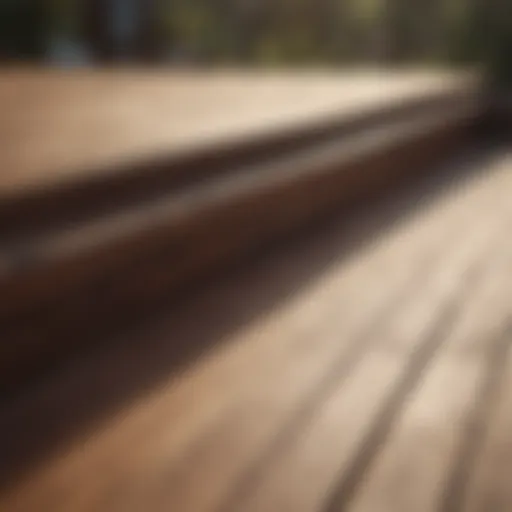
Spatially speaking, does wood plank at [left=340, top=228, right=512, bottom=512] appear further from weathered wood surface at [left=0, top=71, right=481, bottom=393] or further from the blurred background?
the blurred background

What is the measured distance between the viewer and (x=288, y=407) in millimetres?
771

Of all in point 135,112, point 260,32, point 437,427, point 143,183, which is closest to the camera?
point 437,427

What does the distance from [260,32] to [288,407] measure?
2.14 metres

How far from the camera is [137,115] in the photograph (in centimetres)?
A: 126

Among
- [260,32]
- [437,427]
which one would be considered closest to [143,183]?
[437,427]

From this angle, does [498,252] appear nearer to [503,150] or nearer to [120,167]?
[120,167]

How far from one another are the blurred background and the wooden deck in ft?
3.99

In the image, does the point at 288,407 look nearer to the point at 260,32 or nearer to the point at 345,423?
the point at 345,423

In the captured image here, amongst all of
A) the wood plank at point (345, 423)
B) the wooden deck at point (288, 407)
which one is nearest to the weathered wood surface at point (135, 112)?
the wooden deck at point (288, 407)

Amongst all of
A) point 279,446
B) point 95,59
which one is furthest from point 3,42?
point 279,446

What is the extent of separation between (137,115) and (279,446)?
704 mm

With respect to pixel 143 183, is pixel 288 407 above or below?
below

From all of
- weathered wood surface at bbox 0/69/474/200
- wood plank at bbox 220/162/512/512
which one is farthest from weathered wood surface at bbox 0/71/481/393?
wood plank at bbox 220/162/512/512

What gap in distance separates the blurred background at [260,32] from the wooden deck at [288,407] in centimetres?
122
